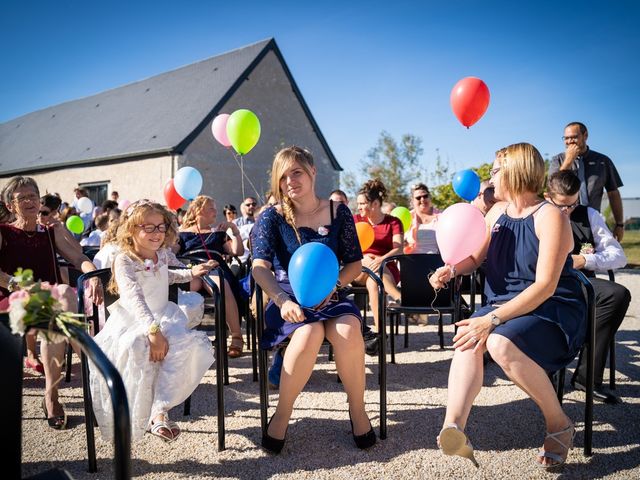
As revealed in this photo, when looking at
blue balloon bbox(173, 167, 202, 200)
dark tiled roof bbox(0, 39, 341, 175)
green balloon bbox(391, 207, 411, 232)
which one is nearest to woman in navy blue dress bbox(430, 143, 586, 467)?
blue balloon bbox(173, 167, 202, 200)

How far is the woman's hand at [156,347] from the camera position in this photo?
257 cm

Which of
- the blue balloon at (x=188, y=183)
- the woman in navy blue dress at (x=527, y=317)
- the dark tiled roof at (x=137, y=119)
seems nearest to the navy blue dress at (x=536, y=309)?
the woman in navy blue dress at (x=527, y=317)

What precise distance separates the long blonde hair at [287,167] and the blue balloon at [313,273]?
1.30 ft

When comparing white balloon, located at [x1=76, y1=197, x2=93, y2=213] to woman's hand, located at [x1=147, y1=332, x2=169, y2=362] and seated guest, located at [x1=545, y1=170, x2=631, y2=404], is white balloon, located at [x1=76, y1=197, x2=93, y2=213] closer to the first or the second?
woman's hand, located at [x1=147, y1=332, x2=169, y2=362]

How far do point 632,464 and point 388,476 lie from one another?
4.35 feet

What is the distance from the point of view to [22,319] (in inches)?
50.2

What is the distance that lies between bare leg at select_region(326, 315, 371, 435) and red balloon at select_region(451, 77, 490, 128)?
3.43 meters

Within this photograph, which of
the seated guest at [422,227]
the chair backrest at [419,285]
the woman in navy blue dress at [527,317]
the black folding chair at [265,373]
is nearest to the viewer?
the woman in navy blue dress at [527,317]

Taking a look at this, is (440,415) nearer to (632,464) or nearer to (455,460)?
(455,460)

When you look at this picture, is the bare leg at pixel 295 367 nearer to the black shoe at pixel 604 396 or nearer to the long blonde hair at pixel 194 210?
the black shoe at pixel 604 396

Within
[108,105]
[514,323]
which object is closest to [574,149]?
[514,323]

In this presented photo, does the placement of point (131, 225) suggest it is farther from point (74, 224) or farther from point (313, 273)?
point (74, 224)

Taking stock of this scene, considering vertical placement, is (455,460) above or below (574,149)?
below

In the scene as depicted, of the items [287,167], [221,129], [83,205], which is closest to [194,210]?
[287,167]
